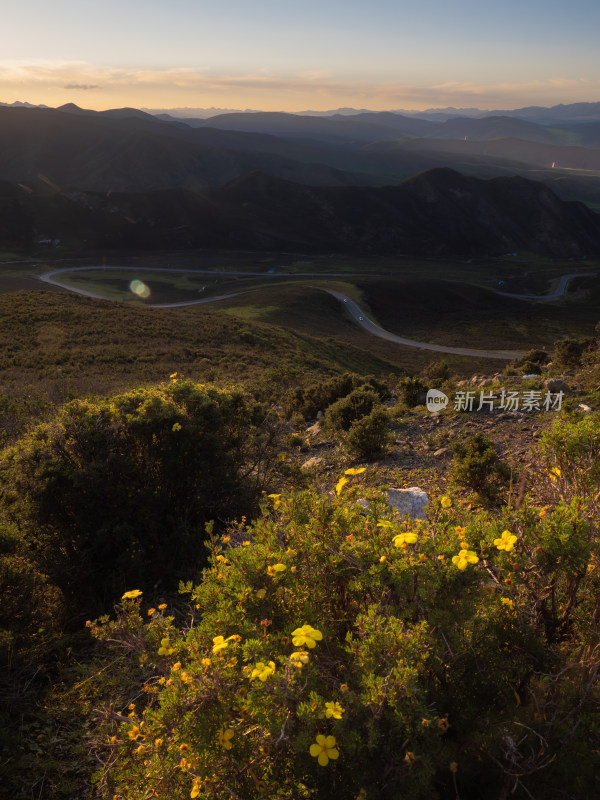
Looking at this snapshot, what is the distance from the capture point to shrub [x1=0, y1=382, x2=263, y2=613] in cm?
445

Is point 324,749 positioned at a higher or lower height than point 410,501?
higher

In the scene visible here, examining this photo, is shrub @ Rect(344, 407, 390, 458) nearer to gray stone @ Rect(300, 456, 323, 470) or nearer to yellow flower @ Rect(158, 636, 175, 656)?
gray stone @ Rect(300, 456, 323, 470)

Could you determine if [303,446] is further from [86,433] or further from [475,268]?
[475,268]

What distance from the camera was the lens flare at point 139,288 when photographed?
6318 centimetres

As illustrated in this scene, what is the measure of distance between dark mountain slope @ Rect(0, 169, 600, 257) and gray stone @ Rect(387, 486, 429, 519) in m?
111

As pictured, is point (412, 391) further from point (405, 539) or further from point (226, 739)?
point (226, 739)

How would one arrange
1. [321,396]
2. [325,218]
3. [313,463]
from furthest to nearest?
[325,218] < [321,396] < [313,463]

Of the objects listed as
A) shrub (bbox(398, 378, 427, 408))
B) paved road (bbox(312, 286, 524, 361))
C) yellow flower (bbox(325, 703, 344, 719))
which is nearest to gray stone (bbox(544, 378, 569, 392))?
shrub (bbox(398, 378, 427, 408))

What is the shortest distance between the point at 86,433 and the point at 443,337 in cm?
5152

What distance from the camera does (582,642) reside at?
2318 millimetres

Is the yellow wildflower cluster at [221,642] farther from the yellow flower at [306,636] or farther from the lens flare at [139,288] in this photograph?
the lens flare at [139,288]

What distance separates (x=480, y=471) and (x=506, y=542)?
400cm

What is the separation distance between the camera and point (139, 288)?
65625 millimetres

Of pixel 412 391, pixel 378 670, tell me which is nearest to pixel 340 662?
pixel 378 670
